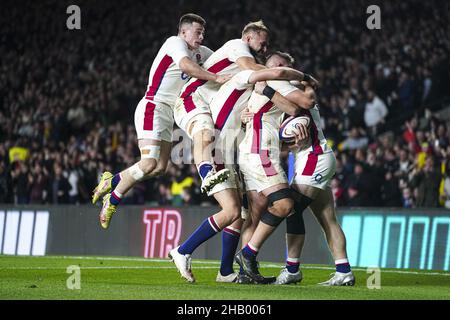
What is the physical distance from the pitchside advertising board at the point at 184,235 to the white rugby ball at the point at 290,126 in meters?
5.36

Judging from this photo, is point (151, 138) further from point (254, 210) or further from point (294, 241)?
point (294, 241)

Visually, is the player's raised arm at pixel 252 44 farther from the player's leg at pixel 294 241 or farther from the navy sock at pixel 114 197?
the navy sock at pixel 114 197

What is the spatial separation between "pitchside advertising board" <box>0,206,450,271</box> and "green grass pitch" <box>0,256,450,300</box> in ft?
5.90

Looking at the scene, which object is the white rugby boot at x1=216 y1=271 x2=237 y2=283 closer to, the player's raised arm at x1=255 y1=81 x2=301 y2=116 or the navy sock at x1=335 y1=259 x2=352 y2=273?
the navy sock at x1=335 y1=259 x2=352 y2=273

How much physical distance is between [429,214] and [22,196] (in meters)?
11.6

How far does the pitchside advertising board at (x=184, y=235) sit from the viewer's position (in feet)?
49.0

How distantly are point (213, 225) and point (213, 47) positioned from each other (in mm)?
19449

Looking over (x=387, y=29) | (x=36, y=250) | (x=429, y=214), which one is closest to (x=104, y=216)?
(x=429, y=214)

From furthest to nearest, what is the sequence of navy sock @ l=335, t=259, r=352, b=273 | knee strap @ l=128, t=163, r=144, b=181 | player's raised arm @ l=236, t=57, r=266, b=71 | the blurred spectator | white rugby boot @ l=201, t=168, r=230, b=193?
the blurred spectator → knee strap @ l=128, t=163, r=144, b=181 → navy sock @ l=335, t=259, r=352, b=273 → player's raised arm @ l=236, t=57, r=266, b=71 → white rugby boot @ l=201, t=168, r=230, b=193

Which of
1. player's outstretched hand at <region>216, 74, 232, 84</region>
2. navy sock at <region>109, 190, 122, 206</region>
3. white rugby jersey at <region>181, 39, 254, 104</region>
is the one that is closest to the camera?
player's outstretched hand at <region>216, 74, 232, 84</region>

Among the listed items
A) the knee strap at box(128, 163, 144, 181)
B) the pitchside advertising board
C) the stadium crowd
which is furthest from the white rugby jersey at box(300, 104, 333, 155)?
the stadium crowd

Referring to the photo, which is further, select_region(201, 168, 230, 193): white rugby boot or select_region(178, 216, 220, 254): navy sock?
select_region(178, 216, 220, 254): navy sock

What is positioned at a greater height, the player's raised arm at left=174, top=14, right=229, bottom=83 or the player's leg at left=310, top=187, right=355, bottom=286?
the player's raised arm at left=174, top=14, right=229, bottom=83

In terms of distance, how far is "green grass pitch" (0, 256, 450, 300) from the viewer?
8.59 m
